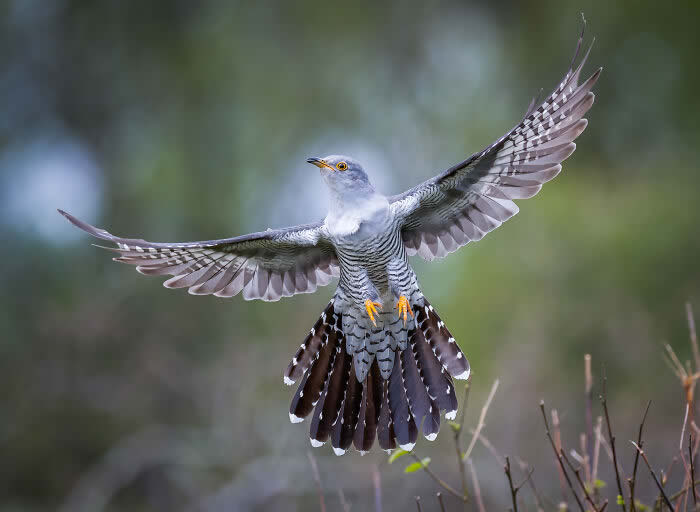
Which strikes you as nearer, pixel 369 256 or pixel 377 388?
pixel 369 256

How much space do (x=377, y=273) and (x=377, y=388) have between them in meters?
0.45

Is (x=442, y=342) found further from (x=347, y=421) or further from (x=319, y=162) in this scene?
(x=319, y=162)

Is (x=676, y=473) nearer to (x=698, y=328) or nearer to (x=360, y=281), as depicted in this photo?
(x=698, y=328)

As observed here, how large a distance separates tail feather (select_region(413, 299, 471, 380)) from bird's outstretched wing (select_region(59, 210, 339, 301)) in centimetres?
47

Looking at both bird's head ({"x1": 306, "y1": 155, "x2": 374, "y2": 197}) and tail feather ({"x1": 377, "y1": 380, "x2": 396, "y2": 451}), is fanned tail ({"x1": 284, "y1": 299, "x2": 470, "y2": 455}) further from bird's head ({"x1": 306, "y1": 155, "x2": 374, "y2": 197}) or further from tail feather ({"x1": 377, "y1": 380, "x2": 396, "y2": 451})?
bird's head ({"x1": 306, "y1": 155, "x2": 374, "y2": 197})

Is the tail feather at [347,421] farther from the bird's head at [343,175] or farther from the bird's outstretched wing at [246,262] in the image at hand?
the bird's head at [343,175]

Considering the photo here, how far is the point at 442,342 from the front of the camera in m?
2.74

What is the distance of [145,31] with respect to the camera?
10.7m

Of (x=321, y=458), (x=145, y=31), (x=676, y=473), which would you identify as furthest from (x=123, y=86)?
(x=676, y=473)

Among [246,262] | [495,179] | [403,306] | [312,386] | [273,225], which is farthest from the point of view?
[273,225]

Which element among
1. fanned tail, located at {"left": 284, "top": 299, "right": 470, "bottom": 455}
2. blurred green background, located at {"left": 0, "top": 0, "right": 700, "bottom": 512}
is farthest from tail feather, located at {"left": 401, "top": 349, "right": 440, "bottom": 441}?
blurred green background, located at {"left": 0, "top": 0, "right": 700, "bottom": 512}

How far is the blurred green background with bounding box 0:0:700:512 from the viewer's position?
7.23 metres

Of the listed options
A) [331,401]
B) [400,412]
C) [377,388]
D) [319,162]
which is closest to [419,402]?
[400,412]

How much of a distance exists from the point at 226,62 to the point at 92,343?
5070 mm
